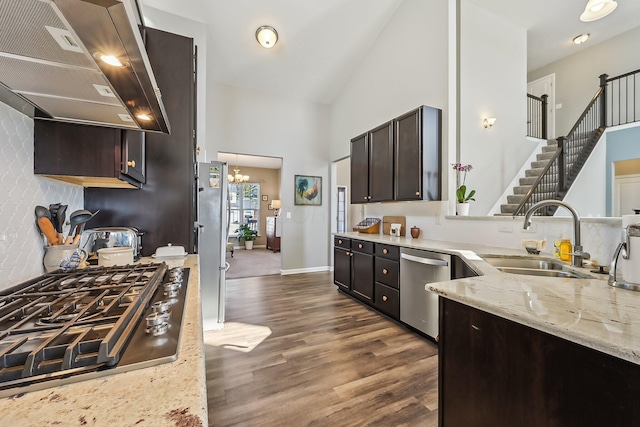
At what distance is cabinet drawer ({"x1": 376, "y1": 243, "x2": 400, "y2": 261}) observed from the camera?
291 cm

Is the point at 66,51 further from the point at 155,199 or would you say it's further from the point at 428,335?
the point at 428,335

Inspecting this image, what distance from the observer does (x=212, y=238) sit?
9.21 feet

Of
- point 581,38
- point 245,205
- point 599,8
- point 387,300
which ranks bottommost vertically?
point 387,300

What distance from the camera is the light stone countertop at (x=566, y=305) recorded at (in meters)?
0.66

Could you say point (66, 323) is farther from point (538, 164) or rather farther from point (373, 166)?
point (538, 164)

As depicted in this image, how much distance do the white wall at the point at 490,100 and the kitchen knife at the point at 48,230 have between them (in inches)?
142

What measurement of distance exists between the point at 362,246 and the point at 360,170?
3.92 ft

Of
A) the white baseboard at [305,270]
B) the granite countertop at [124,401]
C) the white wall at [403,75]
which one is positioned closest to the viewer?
the granite countertop at [124,401]

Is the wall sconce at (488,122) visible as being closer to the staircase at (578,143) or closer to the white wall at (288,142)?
the staircase at (578,143)

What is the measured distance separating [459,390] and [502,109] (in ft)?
13.2

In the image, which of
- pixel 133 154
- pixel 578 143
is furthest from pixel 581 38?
pixel 133 154

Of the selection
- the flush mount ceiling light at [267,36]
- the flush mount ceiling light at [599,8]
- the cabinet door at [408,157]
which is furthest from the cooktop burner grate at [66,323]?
the flush mount ceiling light at [599,8]

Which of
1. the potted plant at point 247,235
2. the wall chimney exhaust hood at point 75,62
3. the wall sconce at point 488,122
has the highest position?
the wall sconce at point 488,122

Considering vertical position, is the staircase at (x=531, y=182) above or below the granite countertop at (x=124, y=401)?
above
